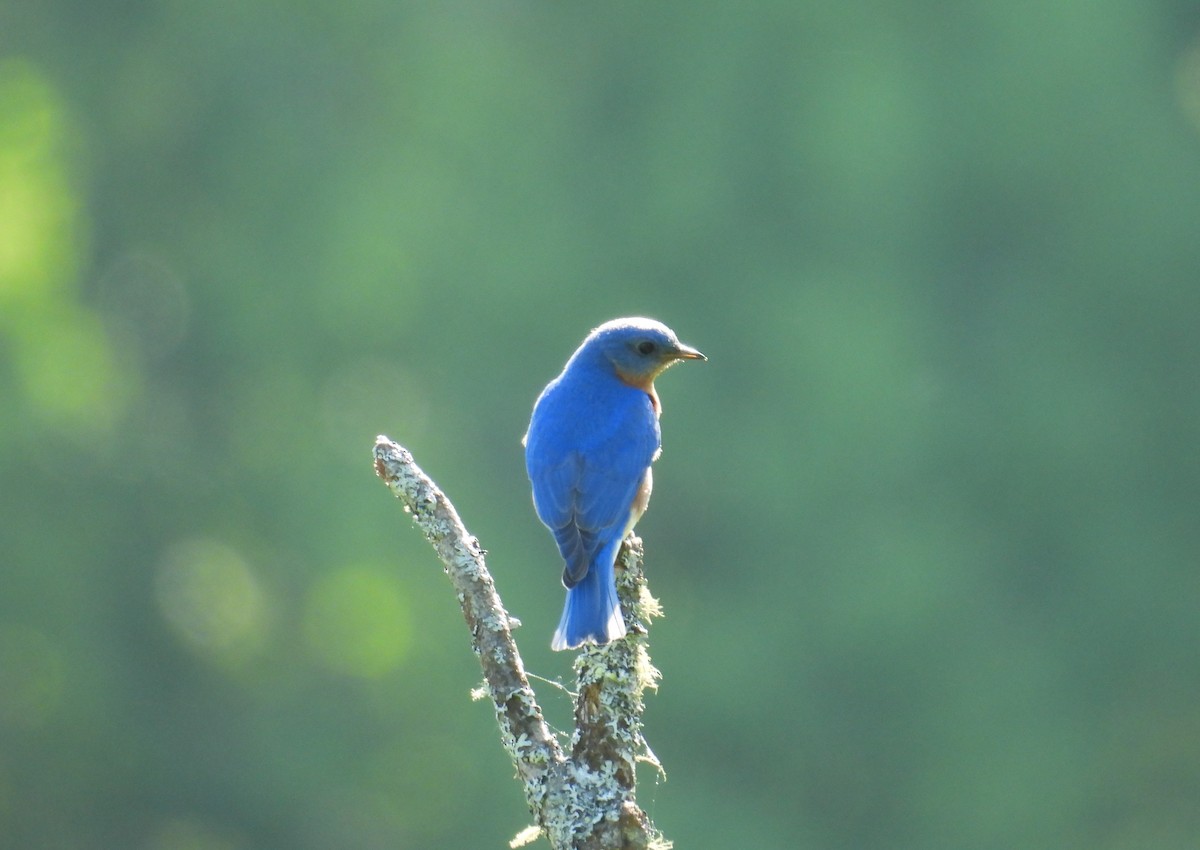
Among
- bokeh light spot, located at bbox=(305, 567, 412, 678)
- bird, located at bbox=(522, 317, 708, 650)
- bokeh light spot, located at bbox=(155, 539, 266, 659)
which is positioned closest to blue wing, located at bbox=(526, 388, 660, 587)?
bird, located at bbox=(522, 317, 708, 650)

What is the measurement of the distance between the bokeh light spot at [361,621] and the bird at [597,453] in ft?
20.8

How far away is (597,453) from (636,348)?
0.71m

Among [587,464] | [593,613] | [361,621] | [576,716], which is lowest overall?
[576,716]

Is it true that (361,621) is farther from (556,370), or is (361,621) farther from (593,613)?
(593,613)

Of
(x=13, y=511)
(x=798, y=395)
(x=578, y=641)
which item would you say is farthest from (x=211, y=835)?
(x=578, y=641)

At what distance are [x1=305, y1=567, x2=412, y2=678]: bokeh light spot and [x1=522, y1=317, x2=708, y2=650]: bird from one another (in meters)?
6.33

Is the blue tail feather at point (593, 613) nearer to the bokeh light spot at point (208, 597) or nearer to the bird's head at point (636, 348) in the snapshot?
the bird's head at point (636, 348)

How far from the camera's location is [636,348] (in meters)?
5.98

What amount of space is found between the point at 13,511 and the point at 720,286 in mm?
5530

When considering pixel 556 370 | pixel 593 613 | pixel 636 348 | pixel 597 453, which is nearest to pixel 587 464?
pixel 597 453

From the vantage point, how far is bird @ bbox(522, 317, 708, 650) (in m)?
4.70

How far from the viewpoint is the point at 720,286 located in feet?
40.3

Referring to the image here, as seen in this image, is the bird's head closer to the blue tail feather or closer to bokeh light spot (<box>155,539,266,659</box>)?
the blue tail feather

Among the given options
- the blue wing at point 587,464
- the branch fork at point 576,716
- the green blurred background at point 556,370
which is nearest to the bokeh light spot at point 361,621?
the green blurred background at point 556,370
